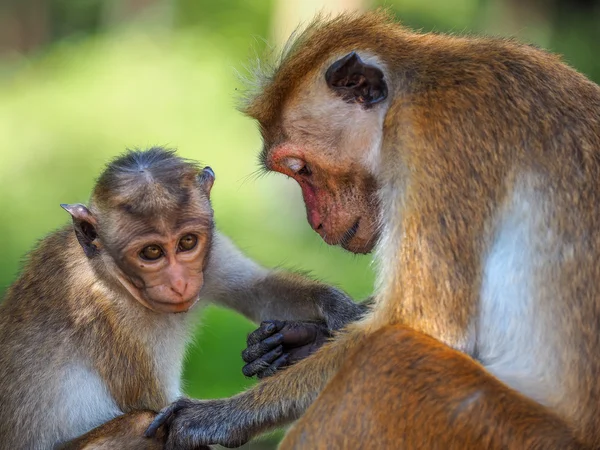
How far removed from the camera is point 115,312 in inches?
271

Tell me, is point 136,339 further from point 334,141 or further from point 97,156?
point 97,156

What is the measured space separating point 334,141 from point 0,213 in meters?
10.2

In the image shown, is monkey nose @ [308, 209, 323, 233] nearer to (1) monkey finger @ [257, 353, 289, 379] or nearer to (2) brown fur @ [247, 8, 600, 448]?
(2) brown fur @ [247, 8, 600, 448]

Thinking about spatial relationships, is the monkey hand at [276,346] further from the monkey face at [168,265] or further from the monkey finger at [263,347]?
the monkey face at [168,265]

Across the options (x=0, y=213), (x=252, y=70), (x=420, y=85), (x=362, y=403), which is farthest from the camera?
(x=0, y=213)

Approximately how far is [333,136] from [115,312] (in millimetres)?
1855

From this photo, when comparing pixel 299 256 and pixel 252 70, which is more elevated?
pixel 252 70

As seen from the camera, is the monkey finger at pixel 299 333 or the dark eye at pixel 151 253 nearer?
the dark eye at pixel 151 253

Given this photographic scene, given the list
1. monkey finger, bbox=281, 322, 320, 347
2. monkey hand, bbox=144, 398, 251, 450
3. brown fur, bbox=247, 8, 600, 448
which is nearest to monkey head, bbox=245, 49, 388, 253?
brown fur, bbox=247, 8, 600, 448

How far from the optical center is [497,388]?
5402 millimetres

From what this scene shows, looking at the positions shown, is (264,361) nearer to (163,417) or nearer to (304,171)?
(163,417)

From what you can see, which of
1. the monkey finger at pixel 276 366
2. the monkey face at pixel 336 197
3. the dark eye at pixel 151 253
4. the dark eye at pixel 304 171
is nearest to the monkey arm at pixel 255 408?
the monkey finger at pixel 276 366

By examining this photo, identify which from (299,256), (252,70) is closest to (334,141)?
(252,70)

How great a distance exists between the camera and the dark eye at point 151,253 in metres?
6.56
